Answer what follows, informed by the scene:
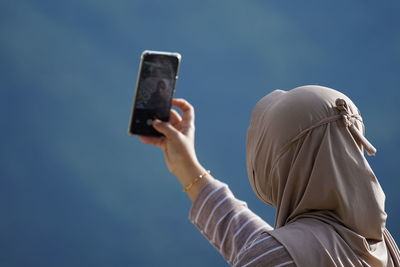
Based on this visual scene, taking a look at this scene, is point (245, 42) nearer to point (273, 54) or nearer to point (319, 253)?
point (273, 54)

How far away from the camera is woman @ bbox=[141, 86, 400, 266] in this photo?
0.66m

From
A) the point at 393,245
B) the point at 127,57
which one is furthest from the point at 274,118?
the point at 127,57

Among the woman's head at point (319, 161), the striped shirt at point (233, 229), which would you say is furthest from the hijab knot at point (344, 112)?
the striped shirt at point (233, 229)

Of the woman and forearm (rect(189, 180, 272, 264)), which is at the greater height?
the woman

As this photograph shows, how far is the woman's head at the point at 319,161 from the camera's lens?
699 millimetres

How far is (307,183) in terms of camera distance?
72 cm

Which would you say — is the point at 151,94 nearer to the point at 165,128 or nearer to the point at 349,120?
the point at 165,128

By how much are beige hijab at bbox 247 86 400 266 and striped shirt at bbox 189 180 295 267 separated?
0.03 m

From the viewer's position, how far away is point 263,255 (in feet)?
2.05

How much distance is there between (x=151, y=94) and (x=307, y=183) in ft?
0.75

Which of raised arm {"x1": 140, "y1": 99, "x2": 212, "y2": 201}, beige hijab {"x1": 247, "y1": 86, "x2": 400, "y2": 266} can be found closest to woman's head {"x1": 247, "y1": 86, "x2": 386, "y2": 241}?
beige hijab {"x1": 247, "y1": 86, "x2": 400, "y2": 266}

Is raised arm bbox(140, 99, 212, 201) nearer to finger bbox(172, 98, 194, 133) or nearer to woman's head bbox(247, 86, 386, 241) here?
finger bbox(172, 98, 194, 133)

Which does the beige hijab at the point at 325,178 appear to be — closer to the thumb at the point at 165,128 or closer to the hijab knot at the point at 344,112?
the hijab knot at the point at 344,112

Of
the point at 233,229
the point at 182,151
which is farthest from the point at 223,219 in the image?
the point at 182,151
